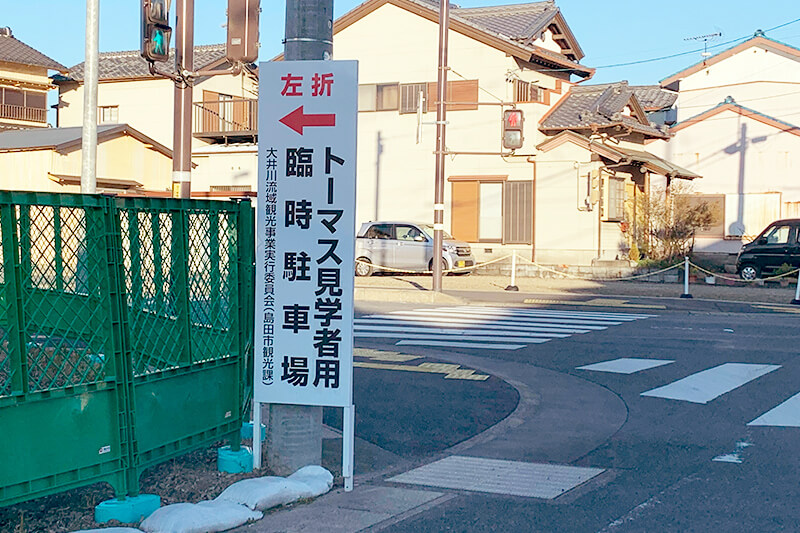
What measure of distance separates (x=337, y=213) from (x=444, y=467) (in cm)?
218

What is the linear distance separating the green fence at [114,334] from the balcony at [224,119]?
29575 millimetres

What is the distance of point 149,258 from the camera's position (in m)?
5.81

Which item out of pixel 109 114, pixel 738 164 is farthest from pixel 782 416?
pixel 109 114

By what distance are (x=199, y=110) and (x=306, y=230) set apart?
31372 mm

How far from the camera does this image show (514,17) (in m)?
34.2

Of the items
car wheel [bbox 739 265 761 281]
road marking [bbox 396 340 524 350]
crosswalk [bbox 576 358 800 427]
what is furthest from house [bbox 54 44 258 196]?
crosswalk [bbox 576 358 800 427]

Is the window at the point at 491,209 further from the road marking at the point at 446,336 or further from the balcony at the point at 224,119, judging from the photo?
the road marking at the point at 446,336

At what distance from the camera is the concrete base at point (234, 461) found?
635cm

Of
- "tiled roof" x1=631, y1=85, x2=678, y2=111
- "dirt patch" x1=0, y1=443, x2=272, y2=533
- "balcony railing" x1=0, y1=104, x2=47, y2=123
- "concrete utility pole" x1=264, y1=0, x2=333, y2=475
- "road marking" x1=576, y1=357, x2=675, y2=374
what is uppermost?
"tiled roof" x1=631, y1=85, x2=678, y2=111

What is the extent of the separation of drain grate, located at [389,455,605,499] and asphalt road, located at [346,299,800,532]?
0.11m

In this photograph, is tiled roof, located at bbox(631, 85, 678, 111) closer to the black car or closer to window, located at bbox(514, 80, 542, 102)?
window, located at bbox(514, 80, 542, 102)

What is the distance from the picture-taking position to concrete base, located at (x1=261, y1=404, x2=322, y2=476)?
21.0ft

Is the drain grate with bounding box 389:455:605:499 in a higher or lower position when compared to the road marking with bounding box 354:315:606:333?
lower

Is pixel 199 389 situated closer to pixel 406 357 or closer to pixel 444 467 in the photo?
pixel 444 467
